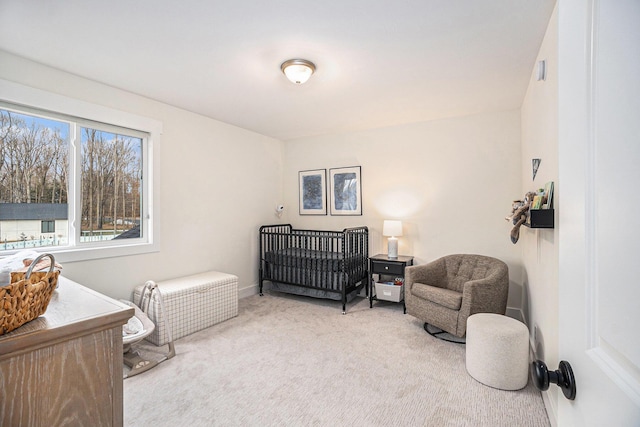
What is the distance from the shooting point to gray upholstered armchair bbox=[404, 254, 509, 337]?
8.80ft

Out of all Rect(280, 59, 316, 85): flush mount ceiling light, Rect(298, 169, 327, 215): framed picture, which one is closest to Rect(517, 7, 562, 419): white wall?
Rect(280, 59, 316, 85): flush mount ceiling light

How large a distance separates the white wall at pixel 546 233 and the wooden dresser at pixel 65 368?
185 cm

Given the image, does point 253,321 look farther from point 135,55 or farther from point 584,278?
point 584,278

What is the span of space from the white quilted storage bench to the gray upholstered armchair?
6.72ft

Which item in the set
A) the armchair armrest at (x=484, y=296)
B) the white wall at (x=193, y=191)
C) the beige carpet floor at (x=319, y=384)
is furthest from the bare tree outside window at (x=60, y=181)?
the armchair armrest at (x=484, y=296)

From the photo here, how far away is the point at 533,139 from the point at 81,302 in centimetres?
323

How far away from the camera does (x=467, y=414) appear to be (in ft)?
6.04

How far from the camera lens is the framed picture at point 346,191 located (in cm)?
Result: 446

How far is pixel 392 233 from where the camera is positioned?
388cm

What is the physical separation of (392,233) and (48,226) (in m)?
3.57

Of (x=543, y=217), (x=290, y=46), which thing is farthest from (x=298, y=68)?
(x=543, y=217)

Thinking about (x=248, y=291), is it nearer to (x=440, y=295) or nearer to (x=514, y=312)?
(x=440, y=295)

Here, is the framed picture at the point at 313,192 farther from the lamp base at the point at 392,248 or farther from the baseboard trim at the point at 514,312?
the baseboard trim at the point at 514,312

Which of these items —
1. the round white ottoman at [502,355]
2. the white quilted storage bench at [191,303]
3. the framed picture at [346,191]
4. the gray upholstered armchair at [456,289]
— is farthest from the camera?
the framed picture at [346,191]
